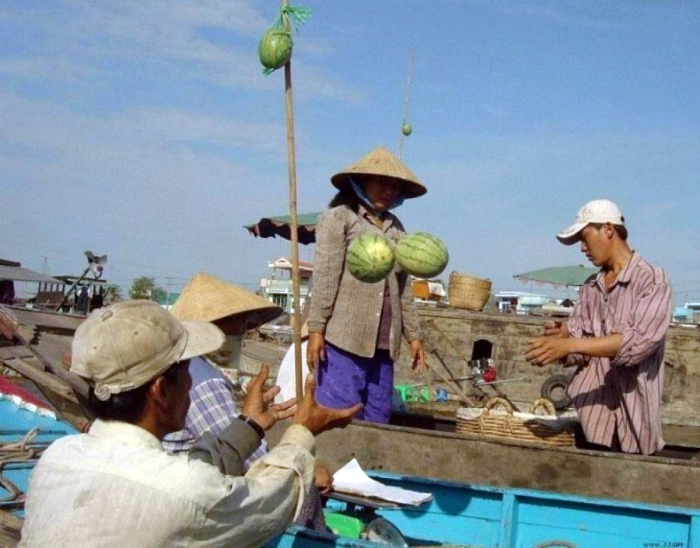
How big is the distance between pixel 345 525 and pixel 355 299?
A: 5.78 ft

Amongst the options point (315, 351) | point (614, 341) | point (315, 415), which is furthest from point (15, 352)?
point (315, 415)

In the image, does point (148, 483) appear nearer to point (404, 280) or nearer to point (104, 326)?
point (104, 326)

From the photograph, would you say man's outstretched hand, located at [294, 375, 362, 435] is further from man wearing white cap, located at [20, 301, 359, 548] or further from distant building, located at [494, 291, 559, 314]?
distant building, located at [494, 291, 559, 314]

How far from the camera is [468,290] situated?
16281mm

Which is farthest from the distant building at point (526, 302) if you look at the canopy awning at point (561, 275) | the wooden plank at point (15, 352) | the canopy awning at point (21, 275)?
the wooden plank at point (15, 352)

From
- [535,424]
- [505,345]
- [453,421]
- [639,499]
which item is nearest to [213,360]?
[535,424]

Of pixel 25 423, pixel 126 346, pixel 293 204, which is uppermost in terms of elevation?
pixel 293 204

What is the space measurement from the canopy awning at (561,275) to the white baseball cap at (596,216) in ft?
77.7

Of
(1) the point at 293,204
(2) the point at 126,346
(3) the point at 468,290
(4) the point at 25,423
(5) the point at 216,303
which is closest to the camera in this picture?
(2) the point at 126,346

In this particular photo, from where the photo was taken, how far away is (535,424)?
464 centimetres

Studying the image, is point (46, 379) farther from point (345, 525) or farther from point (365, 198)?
point (345, 525)

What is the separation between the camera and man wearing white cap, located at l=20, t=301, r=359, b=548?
1.90 meters

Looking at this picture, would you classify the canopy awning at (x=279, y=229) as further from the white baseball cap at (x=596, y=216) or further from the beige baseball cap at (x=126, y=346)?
the beige baseball cap at (x=126, y=346)

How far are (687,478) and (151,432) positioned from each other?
290 centimetres
